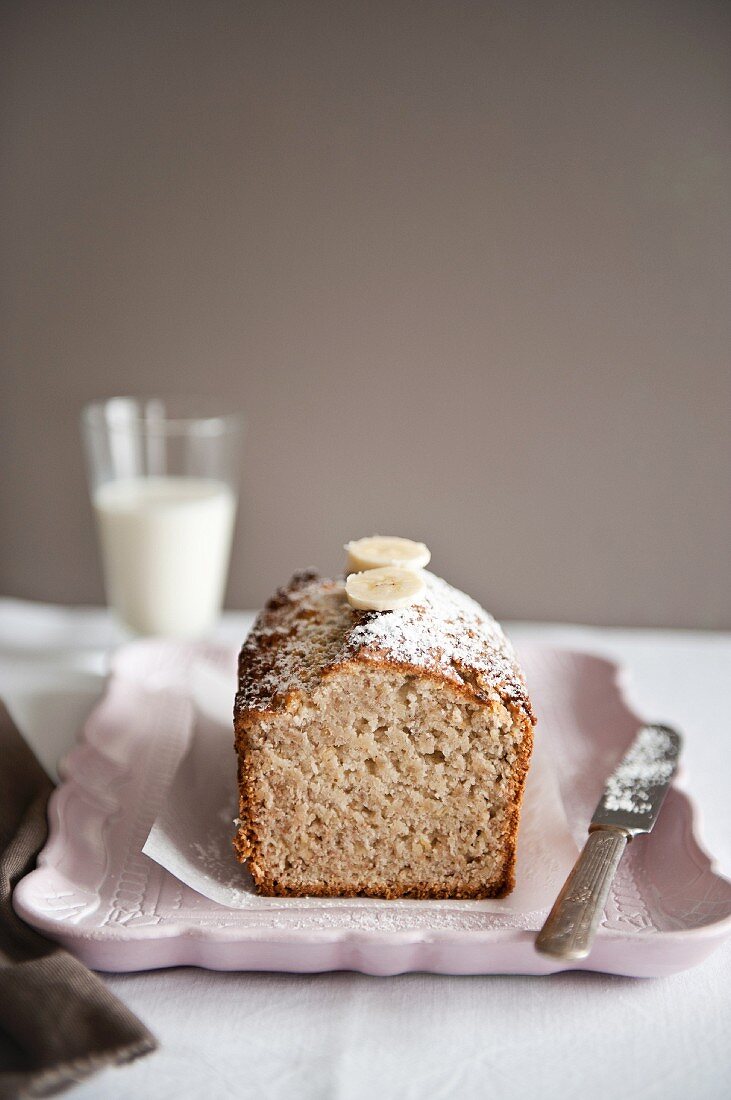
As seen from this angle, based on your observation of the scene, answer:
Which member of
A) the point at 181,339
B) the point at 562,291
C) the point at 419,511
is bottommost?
the point at 419,511

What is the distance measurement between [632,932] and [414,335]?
6.95ft

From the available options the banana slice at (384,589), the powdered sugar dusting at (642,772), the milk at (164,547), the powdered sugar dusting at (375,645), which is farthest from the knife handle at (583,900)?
the milk at (164,547)

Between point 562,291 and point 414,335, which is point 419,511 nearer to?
point 414,335

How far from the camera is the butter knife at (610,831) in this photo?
56.4 inches

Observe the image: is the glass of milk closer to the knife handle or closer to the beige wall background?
the beige wall background

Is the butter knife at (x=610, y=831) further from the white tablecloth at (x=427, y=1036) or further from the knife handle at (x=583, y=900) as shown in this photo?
the white tablecloth at (x=427, y=1036)

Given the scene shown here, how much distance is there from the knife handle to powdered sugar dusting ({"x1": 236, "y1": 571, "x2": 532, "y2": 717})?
28 centimetres

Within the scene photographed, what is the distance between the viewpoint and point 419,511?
3359 millimetres

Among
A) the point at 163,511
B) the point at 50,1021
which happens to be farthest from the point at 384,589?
the point at 163,511

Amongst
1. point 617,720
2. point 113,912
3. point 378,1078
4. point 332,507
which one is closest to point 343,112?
point 332,507

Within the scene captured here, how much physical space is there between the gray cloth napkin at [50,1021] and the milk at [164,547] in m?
1.46

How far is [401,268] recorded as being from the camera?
10.2 ft

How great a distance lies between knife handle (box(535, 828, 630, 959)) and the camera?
55.4 inches

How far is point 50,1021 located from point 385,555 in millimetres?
1094
